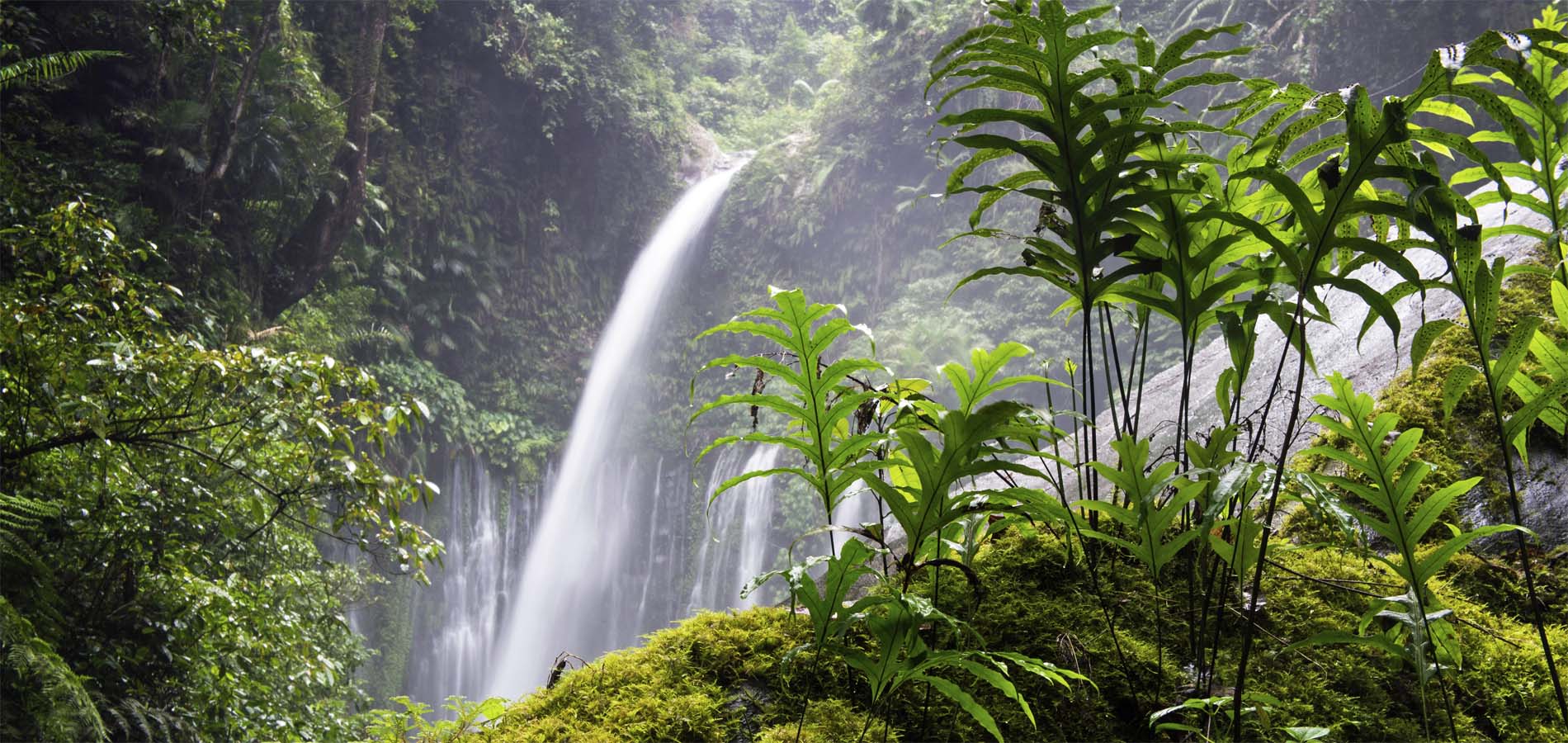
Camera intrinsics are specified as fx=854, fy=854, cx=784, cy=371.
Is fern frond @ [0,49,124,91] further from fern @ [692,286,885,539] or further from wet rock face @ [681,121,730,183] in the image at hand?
wet rock face @ [681,121,730,183]

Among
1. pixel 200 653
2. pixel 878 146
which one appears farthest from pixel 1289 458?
pixel 878 146

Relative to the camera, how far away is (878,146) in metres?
11.2

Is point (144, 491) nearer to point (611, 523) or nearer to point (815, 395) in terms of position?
point (815, 395)

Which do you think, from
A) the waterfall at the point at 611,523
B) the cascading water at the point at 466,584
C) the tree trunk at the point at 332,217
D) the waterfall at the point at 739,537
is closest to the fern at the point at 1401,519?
the tree trunk at the point at 332,217

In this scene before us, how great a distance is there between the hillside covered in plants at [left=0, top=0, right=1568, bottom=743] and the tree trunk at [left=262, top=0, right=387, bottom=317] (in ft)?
0.10

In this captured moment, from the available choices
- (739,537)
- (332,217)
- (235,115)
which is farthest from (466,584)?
(235,115)

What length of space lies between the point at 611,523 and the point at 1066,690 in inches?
417

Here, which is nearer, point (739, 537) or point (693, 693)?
point (693, 693)

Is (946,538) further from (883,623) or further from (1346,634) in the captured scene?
(1346,634)

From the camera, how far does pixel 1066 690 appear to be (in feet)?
3.05

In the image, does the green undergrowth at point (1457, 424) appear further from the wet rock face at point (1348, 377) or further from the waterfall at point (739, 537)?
the waterfall at point (739, 537)

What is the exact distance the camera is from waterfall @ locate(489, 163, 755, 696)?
1034cm

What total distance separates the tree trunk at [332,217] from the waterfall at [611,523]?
4698 mm

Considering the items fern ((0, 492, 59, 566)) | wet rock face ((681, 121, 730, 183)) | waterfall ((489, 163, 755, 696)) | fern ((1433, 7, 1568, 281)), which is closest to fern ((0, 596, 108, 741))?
fern ((0, 492, 59, 566))
